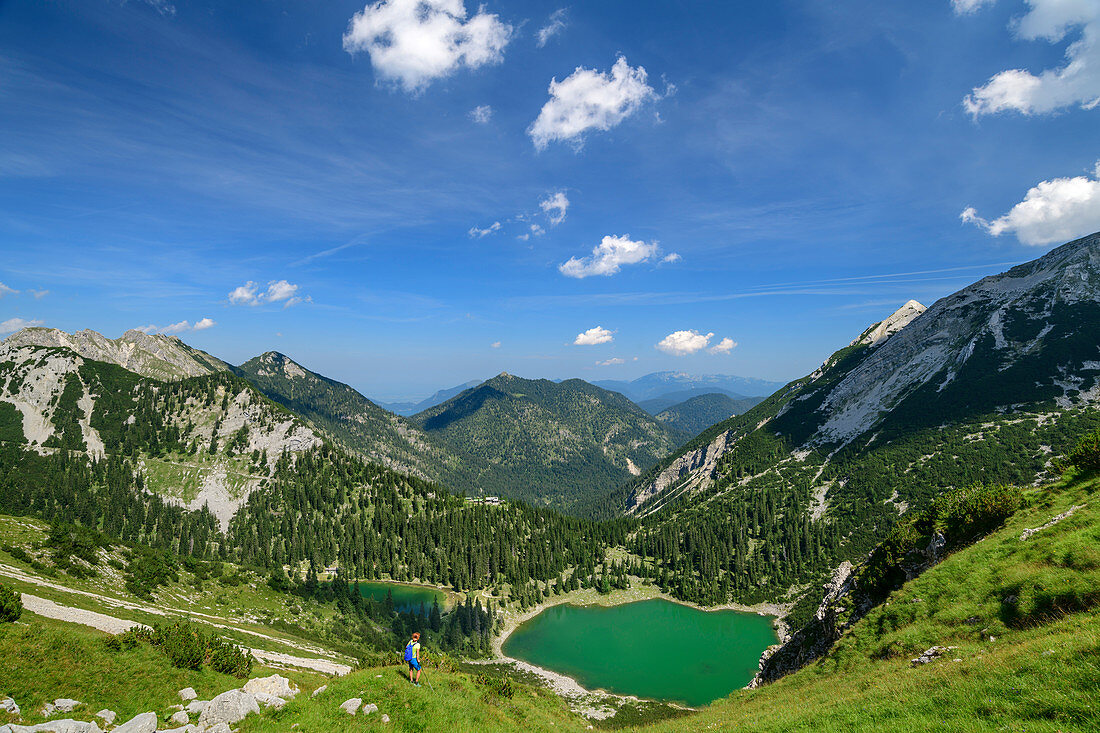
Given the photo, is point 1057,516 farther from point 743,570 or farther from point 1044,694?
point 743,570

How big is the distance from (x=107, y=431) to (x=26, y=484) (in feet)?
135

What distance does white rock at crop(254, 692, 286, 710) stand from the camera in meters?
18.5

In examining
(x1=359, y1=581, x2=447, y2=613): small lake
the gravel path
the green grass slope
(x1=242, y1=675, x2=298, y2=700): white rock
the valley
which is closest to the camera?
the green grass slope

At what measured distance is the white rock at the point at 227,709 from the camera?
17047mm

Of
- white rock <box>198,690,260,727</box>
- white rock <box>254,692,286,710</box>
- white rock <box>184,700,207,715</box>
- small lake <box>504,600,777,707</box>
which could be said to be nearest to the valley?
white rock <box>254,692,286,710</box>

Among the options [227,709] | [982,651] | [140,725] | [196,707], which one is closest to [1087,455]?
[982,651]

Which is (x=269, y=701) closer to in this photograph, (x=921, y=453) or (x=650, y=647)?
(x=650, y=647)

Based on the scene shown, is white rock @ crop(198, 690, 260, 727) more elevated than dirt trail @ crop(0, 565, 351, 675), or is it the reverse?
white rock @ crop(198, 690, 260, 727)

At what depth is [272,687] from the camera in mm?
21500

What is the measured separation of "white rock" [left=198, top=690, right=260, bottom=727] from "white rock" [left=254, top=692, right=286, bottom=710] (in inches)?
18.6

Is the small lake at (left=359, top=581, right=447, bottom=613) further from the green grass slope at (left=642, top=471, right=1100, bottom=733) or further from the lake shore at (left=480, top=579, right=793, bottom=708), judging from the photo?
the green grass slope at (left=642, top=471, right=1100, bottom=733)

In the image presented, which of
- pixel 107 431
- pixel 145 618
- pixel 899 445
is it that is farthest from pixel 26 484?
pixel 899 445

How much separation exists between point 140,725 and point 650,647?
Answer: 402 ft

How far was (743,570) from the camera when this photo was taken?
14900 centimetres
